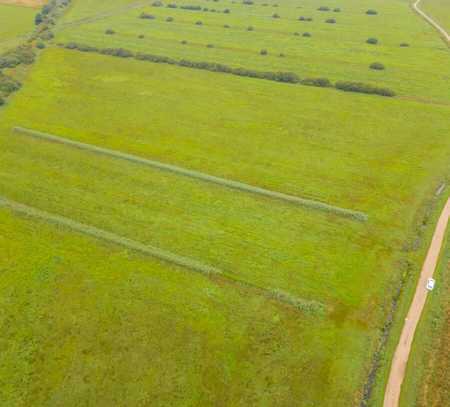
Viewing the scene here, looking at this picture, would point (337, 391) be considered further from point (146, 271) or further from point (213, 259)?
point (146, 271)

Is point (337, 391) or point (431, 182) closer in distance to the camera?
point (337, 391)

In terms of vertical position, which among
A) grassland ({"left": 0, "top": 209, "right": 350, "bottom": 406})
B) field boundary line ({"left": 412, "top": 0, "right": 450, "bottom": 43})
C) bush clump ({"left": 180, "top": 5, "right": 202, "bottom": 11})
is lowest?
grassland ({"left": 0, "top": 209, "right": 350, "bottom": 406})

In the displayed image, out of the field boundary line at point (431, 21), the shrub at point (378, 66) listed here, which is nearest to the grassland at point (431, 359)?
the shrub at point (378, 66)

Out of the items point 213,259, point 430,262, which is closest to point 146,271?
point 213,259

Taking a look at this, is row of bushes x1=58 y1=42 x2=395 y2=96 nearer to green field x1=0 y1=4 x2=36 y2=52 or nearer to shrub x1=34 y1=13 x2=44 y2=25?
green field x1=0 y1=4 x2=36 y2=52

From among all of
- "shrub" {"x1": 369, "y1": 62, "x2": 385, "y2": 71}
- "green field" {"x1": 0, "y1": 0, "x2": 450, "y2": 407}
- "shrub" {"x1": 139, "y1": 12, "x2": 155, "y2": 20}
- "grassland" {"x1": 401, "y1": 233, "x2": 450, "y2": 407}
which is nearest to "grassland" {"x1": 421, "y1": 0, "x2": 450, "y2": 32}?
"green field" {"x1": 0, "y1": 0, "x2": 450, "y2": 407}

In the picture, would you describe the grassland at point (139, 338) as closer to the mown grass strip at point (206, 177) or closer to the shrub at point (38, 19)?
the mown grass strip at point (206, 177)
